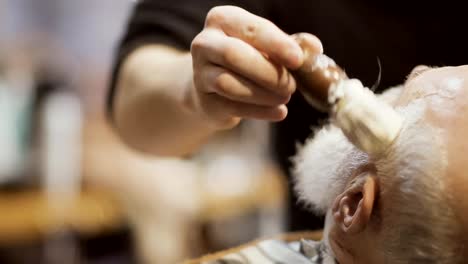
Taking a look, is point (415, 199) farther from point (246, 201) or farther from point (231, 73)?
point (246, 201)

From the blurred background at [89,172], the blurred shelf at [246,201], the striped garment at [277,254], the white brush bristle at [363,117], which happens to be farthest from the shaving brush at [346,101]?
the blurred shelf at [246,201]

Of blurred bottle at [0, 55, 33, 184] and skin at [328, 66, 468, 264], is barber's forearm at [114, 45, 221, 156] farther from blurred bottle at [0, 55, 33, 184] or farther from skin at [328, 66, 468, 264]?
blurred bottle at [0, 55, 33, 184]

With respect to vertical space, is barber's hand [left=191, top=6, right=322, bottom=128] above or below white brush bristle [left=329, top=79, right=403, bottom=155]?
above

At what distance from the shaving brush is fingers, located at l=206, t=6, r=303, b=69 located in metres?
0.01

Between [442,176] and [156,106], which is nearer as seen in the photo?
[442,176]

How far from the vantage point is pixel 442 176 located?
1.90 ft

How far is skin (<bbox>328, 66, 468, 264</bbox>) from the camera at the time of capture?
0.58 m

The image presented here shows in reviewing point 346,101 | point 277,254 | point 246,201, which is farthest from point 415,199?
point 246,201

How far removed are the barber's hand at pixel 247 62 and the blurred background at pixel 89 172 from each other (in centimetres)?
157

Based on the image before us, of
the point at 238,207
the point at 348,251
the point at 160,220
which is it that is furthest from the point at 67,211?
the point at 348,251

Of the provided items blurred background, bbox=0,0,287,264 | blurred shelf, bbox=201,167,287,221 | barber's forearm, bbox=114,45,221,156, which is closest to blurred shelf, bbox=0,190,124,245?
blurred background, bbox=0,0,287,264

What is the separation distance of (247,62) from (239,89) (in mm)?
36

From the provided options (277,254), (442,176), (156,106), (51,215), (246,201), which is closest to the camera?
(442,176)

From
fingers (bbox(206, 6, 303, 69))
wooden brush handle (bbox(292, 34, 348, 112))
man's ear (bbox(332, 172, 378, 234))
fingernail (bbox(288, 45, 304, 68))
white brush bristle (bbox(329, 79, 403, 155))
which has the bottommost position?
man's ear (bbox(332, 172, 378, 234))
